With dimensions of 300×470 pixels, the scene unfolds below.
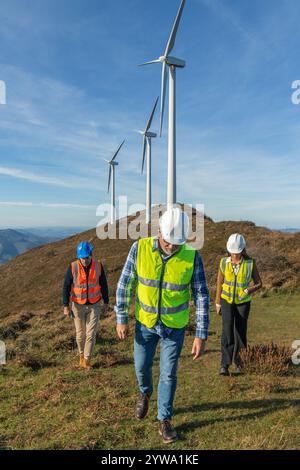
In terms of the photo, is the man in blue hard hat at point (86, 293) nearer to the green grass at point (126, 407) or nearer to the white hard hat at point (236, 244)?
the green grass at point (126, 407)

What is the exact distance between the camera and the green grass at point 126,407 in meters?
4.16

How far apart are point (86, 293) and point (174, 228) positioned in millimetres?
3564

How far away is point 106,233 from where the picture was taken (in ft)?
178

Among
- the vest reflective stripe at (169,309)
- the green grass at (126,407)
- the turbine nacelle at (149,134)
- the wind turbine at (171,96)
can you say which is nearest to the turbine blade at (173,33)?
the wind turbine at (171,96)

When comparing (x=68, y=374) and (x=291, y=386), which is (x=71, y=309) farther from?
(x=291, y=386)

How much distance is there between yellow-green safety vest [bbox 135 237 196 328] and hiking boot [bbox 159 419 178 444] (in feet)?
3.81

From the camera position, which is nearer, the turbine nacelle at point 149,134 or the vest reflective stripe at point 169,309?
the vest reflective stripe at point 169,309

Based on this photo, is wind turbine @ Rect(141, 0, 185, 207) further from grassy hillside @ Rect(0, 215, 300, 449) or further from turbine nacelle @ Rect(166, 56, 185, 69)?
grassy hillside @ Rect(0, 215, 300, 449)

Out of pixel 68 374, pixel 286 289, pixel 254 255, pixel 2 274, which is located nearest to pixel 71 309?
pixel 68 374

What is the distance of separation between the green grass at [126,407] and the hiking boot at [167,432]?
0.07 meters

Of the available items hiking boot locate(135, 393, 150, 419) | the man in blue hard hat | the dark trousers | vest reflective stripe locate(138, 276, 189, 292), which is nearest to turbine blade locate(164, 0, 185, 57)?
the man in blue hard hat

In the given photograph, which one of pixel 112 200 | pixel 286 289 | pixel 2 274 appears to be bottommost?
pixel 2 274

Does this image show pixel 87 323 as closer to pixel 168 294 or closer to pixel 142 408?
pixel 142 408

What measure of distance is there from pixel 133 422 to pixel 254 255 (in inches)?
750
